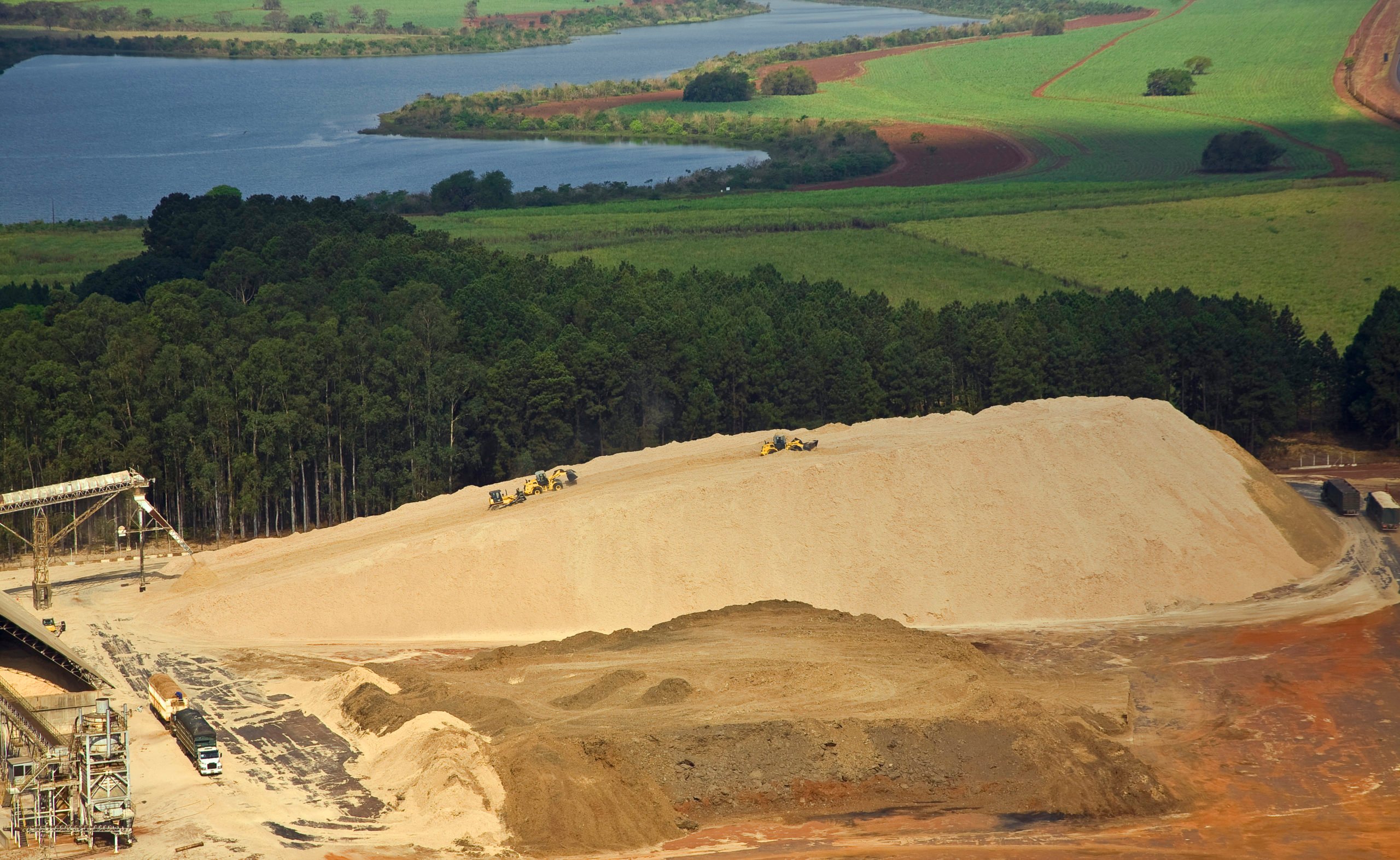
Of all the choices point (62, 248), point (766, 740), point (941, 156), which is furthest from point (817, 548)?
point (941, 156)

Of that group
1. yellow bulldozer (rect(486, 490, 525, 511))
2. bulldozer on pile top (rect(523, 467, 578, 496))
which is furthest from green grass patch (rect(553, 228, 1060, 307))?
yellow bulldozer (rect(486, 490, 525, 511))

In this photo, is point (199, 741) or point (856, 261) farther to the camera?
point (856, 261)

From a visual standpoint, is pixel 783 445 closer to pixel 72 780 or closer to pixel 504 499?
pixel 504 499

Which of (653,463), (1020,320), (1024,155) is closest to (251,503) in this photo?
(653,463)

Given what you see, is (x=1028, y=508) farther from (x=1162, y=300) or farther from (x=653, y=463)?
(x=1162, y=300)

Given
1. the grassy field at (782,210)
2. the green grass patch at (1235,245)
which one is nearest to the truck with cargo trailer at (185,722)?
the green grass patch at (1235,245)

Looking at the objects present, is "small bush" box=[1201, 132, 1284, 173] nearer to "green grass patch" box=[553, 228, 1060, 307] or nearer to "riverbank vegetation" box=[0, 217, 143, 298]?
"green grass patch" box=[553, 228, 1060, 307]

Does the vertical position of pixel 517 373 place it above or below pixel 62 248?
below
